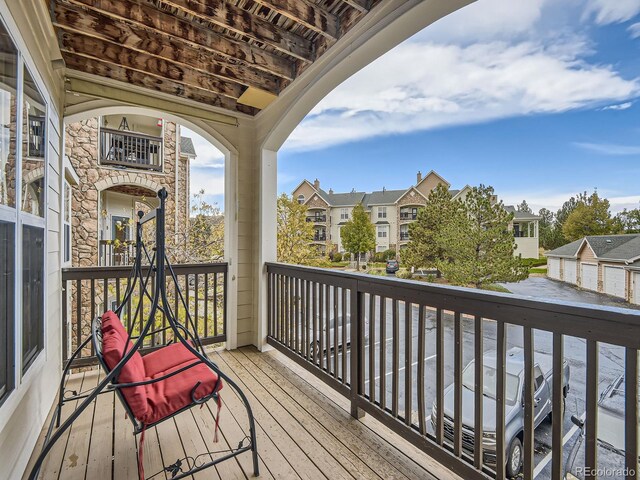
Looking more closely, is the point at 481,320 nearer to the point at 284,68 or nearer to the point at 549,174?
the point at 549,174

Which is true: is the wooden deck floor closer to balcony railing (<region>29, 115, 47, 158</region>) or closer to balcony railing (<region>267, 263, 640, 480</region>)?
balcony railing (<region>267, 263, 640, 480</region>)

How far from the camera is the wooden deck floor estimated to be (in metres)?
1.76

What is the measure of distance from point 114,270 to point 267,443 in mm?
2254

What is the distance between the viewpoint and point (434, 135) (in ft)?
13.8

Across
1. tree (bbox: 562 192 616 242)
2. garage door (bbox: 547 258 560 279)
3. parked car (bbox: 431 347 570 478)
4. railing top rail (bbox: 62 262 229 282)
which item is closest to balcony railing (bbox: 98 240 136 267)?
railing top rail (bbox: 62 262 229 282)

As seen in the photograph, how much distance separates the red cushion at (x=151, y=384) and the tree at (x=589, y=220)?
92.5 inches

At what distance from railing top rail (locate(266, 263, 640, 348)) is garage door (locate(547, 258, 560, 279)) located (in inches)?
28.8

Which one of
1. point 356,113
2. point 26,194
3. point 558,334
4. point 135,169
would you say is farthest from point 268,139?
point 135,169

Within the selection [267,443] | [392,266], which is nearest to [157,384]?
[267,443]

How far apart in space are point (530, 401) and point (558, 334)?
0.32m

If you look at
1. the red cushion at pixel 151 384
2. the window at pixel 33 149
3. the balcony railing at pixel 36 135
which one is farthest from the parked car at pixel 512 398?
the balcony railing at pixel 36 135

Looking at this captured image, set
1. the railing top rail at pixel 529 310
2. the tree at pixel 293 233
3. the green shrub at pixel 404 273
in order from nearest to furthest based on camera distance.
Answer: the railing top rail at pixel 529 310, the green shrub at pixel 404 273, the tree at pixel 293 233

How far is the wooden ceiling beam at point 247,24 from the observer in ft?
7.09

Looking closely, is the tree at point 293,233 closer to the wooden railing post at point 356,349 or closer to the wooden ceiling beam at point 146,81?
the wooden ceiling beam at point 146,81
